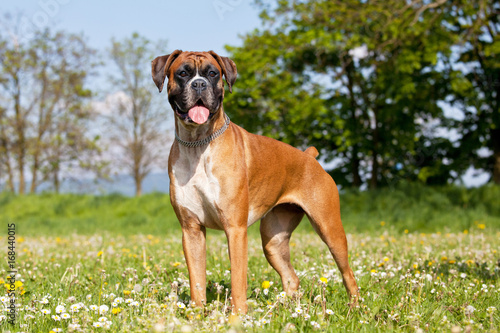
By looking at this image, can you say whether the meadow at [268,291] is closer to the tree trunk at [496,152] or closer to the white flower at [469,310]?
the white flower at [469,310]

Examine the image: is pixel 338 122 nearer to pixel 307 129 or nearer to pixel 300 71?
pixel 307 129

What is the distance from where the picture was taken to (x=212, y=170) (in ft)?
11.6

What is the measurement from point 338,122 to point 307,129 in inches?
81.7

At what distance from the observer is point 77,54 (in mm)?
23172

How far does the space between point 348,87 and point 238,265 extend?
17270mm

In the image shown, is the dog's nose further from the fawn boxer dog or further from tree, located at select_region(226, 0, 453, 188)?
tree, located at select_region(226, 0, 453, 188)

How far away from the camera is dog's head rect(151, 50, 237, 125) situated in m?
3.42

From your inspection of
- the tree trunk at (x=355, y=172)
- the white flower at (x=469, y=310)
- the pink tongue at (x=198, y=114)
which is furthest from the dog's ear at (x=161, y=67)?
the tree trunk at (x=355, y=172)

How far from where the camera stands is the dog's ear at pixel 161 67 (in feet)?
12.2

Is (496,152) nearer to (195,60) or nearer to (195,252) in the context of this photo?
(195,252)

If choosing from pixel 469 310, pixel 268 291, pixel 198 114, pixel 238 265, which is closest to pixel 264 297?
pixel 268 291

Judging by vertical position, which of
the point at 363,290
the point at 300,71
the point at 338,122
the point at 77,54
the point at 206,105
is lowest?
the point at 363,290

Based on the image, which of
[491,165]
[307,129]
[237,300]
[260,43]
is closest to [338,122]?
[307,129]

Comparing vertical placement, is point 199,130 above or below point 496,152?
below
